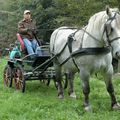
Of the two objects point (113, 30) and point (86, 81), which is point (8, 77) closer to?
point (86, 81)

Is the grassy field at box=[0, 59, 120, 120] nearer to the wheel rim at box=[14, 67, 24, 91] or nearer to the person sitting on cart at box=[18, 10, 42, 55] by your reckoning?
the wheel rim at box=[14, 67, 24, 91]

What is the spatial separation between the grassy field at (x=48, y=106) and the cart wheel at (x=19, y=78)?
147 millimetres

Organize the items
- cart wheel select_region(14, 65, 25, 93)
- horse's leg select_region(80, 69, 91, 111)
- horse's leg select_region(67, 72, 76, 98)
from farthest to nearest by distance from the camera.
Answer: cart wheel select_region(14, 65, 25, 93) < horse's leg select_region(67, 72, 76, 98) < horse's leg select_region(80, 69, 91, 111)

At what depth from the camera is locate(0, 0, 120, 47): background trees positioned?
13.8 meters

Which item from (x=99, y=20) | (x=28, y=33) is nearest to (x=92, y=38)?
(x=99, y=20)

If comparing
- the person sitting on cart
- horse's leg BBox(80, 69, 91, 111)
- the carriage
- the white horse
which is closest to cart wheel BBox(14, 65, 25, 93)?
the carriage

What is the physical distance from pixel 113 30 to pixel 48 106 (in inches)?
87.3

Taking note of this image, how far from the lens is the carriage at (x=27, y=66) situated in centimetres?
841

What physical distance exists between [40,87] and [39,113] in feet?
10.3

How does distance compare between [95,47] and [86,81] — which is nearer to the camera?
[95,47]

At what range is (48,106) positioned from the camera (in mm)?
6992

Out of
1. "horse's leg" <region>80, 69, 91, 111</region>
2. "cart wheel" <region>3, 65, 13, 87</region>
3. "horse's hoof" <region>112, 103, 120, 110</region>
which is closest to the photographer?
"horse's leg" <region>80, 69, 91, 111</region>

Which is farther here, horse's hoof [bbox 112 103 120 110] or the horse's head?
horse's hoof [bbox 112 103 120 110]

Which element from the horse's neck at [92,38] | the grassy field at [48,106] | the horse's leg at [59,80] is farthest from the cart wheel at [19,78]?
the horse's neck at [92,38]
